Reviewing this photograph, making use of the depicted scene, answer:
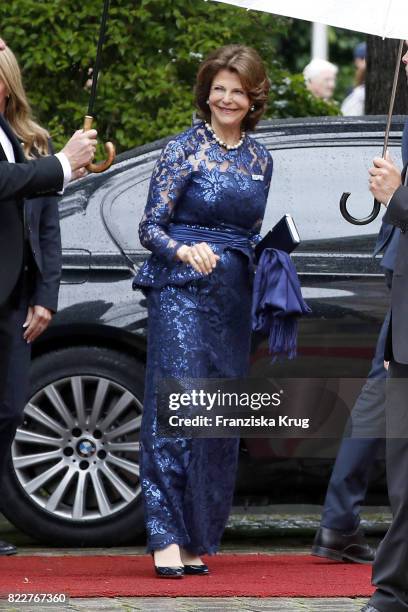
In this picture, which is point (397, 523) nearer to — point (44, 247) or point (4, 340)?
point (4, 340)

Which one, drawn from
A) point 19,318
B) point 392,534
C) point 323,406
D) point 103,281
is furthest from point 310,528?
point 392,534

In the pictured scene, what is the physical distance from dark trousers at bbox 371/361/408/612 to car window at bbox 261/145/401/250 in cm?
192

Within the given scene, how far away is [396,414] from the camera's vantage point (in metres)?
5.29

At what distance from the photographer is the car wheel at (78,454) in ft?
23.1

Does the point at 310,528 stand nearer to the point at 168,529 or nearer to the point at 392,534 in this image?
the point at 168,529

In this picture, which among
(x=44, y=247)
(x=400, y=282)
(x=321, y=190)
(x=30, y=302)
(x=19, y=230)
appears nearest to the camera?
(x=400, y=282)

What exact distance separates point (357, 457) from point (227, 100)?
151cm

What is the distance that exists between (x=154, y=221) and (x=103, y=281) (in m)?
0.85

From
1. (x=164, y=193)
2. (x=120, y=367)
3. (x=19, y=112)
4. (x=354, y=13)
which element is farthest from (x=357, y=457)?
(x=354, y=13)

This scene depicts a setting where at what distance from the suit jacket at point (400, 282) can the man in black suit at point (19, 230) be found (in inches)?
44.3

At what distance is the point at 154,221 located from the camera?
6.31 meters

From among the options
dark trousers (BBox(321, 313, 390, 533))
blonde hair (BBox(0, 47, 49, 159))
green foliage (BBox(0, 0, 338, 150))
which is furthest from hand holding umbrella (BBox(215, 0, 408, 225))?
green foliage (BBox(0, 0, 338, 150))

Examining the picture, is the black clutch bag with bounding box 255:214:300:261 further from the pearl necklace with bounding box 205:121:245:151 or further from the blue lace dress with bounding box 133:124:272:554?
the pearl necklace with bounding box 205:121:245:151

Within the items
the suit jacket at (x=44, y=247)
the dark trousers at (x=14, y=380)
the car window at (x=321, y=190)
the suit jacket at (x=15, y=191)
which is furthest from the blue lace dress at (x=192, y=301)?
the car window at (x=321, y=190)
